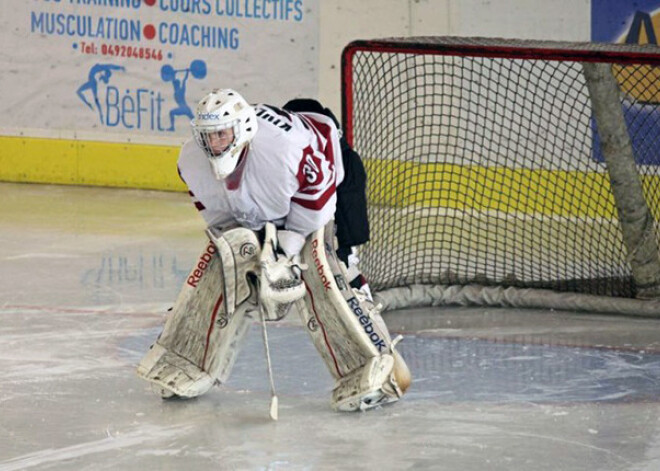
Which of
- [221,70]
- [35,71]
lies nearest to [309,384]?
[221,70]

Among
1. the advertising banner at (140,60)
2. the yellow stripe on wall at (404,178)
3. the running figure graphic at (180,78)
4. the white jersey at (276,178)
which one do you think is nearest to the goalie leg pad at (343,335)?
the white jersey at (276,178)

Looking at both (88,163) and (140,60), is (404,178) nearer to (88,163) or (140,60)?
(140,60)

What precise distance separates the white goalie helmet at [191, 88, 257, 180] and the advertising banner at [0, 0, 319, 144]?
553 cm

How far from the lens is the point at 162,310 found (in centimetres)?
657

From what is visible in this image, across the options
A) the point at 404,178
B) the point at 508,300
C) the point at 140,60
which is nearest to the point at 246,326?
the point at 508,300

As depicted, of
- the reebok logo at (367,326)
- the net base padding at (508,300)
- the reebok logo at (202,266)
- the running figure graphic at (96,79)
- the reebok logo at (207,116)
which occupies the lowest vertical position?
the net base padding at (508,300)

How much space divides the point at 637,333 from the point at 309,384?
1.66 m

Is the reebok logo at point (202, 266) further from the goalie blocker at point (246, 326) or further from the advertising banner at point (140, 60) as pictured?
the advertising banner at point (140, 60)

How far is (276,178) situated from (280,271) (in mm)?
307

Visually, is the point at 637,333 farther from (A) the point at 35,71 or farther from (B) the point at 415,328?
(A) the point at 35,71

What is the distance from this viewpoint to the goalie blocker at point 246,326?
4.76 m

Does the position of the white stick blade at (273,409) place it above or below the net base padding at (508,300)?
below

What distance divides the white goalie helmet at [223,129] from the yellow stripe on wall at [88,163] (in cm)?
574

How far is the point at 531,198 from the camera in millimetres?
8086
